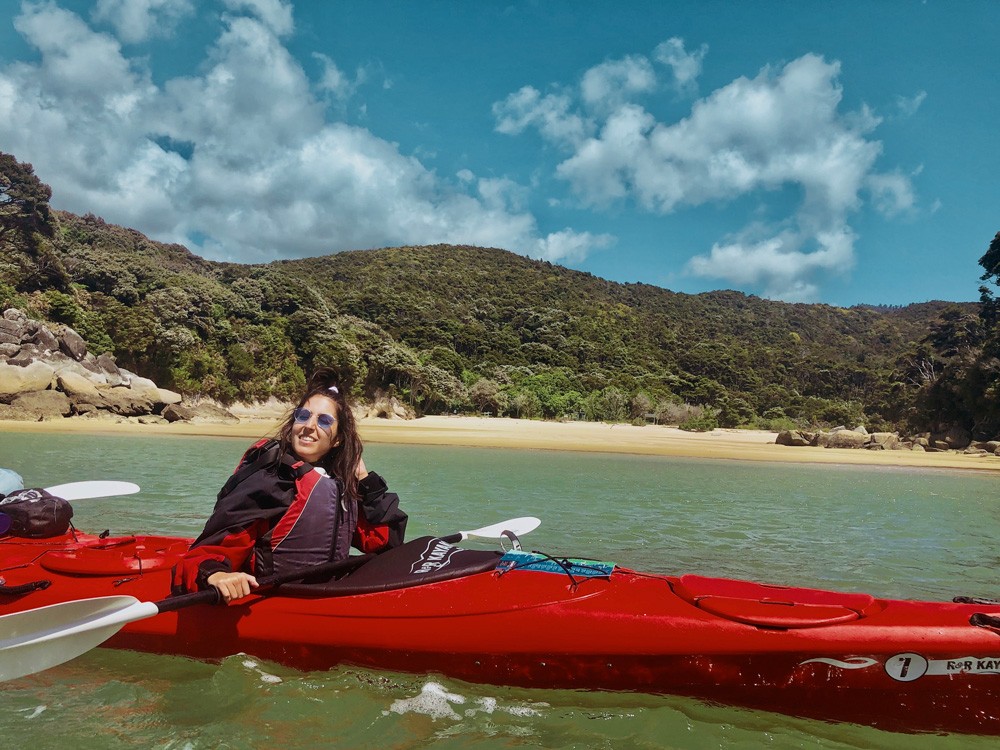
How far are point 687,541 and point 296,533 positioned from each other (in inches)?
174

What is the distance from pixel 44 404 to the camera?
60.7 ft

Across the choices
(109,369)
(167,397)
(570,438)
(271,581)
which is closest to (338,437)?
Result: (271,581)

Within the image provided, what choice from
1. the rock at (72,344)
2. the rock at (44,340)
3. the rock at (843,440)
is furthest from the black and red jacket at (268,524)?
the rock at (843,440)

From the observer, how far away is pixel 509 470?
12.5 metres

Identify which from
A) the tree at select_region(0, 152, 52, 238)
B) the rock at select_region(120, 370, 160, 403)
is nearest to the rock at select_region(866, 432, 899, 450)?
the rock at select_region(120, 370, 160, 403)

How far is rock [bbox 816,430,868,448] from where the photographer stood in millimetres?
21797

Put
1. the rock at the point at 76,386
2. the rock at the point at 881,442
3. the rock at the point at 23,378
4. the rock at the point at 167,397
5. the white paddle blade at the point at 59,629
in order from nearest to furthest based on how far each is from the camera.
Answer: the white paddle blade at the point at 59,629 → the rock at the point at 23,378 → the rock at the point at 76,386 → the rock at the point at 167,397 → the rock at the point at 881,442

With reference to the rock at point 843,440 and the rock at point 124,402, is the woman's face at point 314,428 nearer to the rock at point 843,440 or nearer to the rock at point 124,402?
the rock at point 124,402

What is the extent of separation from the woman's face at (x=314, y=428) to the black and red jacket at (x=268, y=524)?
0.13 m

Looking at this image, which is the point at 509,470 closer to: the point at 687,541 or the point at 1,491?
the point at 687,541

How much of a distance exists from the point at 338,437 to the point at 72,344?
21.6 meters

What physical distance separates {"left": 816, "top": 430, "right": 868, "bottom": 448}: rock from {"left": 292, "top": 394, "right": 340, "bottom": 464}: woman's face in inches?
865

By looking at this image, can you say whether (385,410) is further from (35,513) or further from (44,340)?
(35,513)

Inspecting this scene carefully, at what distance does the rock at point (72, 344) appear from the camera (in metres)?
20.8
